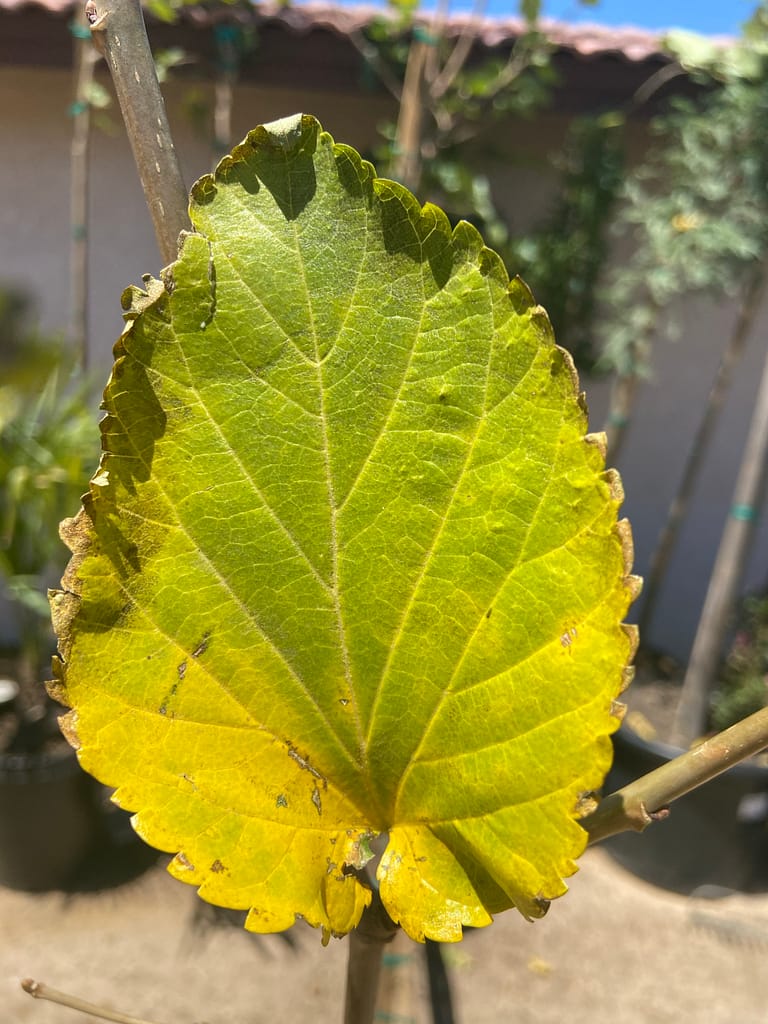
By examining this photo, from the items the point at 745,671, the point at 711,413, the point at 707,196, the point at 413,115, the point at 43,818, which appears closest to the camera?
the point at 413,115

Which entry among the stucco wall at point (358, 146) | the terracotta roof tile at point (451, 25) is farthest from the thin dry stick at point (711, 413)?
the terracotta roof tile at point (451, 25)

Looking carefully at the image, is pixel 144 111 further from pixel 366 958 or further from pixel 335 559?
pixel 366 958

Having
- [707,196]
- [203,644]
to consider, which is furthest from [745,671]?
[203,644]

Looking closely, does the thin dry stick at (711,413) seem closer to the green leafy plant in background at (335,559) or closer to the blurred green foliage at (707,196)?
the blurred green foliage at (707,196)

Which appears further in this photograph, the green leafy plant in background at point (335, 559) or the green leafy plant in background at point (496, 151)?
the green leafy plant in background at point (496, 151)

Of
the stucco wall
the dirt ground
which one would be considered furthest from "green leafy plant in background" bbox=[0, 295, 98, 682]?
the dirt ground
